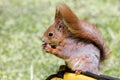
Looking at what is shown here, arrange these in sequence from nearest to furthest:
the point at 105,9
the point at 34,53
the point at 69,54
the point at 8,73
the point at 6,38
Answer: the point at 69,54 < the point at 8,73 < the point at 34,53 < the point at 6,38 < the point at 105,9

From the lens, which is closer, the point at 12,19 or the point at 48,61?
the point at 48,61

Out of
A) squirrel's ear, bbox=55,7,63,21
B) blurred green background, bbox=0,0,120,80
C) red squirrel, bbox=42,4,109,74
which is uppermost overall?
blurred green background, bbox=0,0,120,80

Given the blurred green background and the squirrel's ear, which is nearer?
the squirrel's ear

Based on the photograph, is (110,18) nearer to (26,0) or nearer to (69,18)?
(26,0)

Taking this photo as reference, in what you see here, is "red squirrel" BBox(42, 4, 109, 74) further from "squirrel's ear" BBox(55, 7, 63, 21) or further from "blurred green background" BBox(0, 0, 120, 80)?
"blurred green background" BBox(0, 0, 120, 80)

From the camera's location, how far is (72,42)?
3.29 meters

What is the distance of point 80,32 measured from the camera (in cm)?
330

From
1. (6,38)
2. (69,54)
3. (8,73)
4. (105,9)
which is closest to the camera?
(69,54)

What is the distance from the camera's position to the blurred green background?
4559mm

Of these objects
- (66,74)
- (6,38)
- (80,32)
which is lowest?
(66,74)

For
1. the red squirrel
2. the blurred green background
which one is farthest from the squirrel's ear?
the blurred green background

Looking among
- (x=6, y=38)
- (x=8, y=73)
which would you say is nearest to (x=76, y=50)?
(x=8, y=73)

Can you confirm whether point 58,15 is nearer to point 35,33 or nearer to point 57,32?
point 57,32

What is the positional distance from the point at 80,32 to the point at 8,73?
1341 mm
